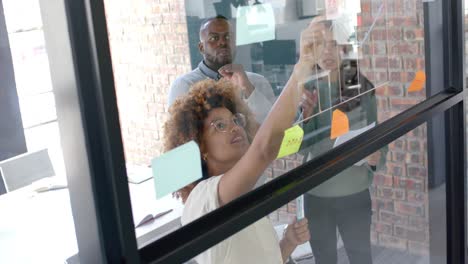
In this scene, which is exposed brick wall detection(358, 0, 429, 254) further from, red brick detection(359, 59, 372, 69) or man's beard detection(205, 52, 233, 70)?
man's beard detection(205, 52, 233, 70)

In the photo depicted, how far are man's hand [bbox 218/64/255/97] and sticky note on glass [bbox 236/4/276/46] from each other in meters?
0.05

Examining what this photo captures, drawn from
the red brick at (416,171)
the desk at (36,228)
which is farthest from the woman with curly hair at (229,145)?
the desk at (36,228)

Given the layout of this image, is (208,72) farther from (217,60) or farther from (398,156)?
(398,156)

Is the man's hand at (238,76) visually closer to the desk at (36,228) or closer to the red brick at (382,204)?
the red brick at (382,204)

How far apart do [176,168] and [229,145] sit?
0.19 metres

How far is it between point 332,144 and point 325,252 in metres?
0.34

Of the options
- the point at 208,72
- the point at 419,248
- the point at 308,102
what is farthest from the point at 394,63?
the point at 208,72

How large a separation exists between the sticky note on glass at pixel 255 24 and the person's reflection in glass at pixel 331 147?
196 mm

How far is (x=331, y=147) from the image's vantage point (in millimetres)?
1415

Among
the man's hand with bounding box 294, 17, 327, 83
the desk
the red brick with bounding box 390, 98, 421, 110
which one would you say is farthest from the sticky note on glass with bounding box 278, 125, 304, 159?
the desk

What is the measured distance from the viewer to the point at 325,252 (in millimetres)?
1574

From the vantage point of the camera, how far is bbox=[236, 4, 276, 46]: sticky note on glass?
3.70 feet

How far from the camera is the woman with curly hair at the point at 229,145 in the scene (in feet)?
3.38

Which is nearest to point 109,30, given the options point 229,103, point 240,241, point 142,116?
point 142,116
